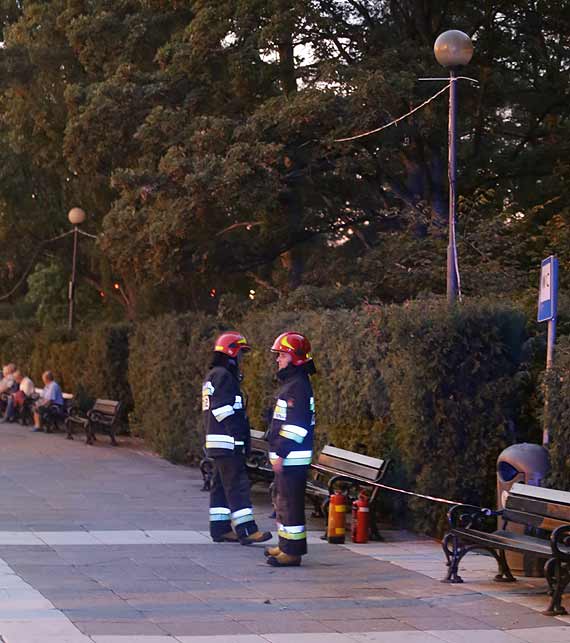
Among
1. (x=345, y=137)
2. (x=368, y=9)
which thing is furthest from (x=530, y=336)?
(x=368, y=9)

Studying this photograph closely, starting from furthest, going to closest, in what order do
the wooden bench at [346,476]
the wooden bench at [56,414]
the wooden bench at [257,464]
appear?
the wooden bench at [56,414] < the wooden bench at [257,464] < the wooden bench at [346,476]

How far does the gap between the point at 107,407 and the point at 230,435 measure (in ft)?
41.9

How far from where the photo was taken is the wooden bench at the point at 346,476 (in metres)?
12.5

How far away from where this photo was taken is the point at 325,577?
1015cm

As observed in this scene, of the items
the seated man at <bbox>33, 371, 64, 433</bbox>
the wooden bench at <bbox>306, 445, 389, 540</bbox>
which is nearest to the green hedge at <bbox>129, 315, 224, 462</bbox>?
the seated man at <bbox>33, 371, 64, 433</bbox>

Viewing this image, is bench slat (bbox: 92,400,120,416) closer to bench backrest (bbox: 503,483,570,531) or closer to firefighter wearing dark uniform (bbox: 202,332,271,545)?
firefighter wearing dark uniform (bbox: 202,332,271,545)

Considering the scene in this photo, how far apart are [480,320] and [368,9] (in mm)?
14442

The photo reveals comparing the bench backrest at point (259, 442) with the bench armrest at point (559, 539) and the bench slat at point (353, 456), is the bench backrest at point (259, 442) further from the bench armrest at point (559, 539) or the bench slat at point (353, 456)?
the bench armrest at point (559, 539)

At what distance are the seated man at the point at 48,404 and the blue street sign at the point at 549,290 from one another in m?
17.7

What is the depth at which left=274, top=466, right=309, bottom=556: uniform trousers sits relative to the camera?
10523mm

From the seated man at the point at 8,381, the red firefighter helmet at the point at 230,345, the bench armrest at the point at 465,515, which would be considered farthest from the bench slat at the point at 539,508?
the seated man at the point at 8,381

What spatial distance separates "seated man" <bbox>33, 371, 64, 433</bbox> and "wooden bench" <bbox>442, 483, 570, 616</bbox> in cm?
1766

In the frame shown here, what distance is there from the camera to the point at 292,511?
10555 mm

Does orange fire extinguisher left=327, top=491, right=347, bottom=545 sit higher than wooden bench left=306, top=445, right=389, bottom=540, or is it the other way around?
wooden bench left=306, top=445, right=389, bottom=540
